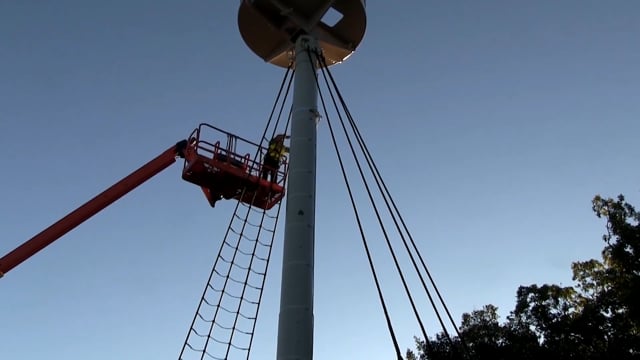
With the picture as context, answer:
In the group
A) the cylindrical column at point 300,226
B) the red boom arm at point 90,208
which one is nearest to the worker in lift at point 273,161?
the red boom arm at point 90,208

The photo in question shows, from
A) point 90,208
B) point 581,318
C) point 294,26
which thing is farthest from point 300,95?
point 581,318

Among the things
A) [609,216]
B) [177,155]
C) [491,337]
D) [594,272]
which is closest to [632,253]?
[609,216]

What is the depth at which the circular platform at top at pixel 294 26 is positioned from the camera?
10.0 m

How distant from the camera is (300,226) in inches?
302

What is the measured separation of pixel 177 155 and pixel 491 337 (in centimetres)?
2035

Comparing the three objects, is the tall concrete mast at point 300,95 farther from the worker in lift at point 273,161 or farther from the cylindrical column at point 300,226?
the worker in lift at point 273,161

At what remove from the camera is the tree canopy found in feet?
80.6

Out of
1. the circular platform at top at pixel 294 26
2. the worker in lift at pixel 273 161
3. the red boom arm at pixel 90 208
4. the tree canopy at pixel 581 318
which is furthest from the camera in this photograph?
the tree canopy at pixel 581 318

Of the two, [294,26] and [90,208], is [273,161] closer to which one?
[294,26]

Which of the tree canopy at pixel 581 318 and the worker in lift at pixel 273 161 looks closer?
the worker in lift at pixel 273 161

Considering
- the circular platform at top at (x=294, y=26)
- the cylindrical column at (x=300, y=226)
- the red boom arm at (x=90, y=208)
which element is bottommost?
the cylindrical column at (x=300, y=226)

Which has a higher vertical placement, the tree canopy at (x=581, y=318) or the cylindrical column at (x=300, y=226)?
the tree canopy at (x=581, y=318)

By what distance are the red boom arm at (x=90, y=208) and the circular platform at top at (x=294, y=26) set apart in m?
8.10

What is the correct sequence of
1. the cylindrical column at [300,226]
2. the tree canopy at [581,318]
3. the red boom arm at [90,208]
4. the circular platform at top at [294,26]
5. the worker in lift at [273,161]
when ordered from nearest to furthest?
1. the cylindrical column at [300,226]
2. the circular platform at top at [294,26]
3. the worker in lift at [273,161]
4. the red boom arm at [90,208]
5. the tree canopy at [581,318]
